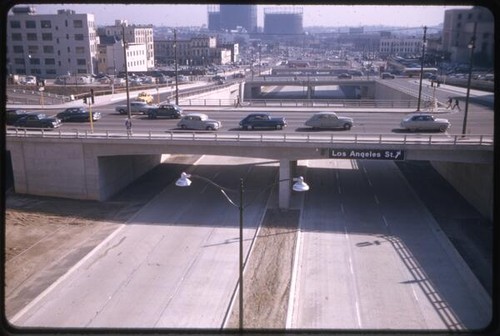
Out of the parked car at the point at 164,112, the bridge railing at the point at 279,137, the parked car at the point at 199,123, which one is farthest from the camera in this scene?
the parked car at the point at 164,112

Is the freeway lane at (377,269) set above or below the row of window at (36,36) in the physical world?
below

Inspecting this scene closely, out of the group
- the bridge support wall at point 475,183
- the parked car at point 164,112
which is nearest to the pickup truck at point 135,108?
the parked car at point 164,112

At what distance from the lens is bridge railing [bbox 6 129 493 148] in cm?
1592

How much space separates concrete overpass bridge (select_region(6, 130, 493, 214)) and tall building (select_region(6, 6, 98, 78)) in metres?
10.3

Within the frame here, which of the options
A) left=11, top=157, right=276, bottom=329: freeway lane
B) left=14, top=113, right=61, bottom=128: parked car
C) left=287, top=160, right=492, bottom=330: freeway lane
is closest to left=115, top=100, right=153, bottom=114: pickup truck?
left=14, top=113, right=61, bottom=128: parked car

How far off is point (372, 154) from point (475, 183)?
3.92 meters

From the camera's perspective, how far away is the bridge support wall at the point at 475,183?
1511 cm

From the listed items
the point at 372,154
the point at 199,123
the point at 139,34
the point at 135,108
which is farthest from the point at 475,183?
the point at 139,34

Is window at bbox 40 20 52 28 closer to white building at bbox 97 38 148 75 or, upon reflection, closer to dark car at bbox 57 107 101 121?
dark car at bbox 57 107 101 121

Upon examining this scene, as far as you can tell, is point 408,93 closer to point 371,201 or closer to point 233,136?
point 371,201

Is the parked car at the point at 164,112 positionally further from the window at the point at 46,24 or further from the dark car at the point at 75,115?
the window at the point at 46,24

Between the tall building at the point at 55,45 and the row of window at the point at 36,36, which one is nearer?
the row of window at the point at 36,36

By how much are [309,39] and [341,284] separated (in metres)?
137

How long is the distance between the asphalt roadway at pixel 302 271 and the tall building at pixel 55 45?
52.2 ft
